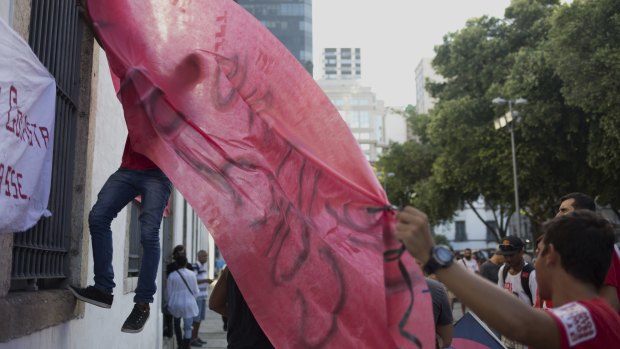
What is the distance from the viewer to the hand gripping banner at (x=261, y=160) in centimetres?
339

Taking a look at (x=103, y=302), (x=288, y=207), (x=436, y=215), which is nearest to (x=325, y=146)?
(x=288, y=207)

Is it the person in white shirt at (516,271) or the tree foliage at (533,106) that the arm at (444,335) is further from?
the tree foliage at (533,106)

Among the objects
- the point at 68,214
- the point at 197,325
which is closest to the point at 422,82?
the point at 197,325

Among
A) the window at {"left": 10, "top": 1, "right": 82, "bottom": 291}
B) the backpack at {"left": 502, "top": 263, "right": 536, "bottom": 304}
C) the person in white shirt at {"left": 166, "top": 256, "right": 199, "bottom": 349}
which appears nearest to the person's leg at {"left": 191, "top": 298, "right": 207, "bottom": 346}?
the person in white shirt at {"left": 166, "top": 256, "right": 199, "bottom": 349}

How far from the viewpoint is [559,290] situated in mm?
2607

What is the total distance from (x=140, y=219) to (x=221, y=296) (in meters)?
0.68

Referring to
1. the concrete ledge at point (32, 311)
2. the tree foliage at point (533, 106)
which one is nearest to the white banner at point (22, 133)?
the concrete ledge at point (32, 311)

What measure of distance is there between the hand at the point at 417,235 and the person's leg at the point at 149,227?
2.29m

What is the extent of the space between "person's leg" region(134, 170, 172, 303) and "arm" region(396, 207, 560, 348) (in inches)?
90.8

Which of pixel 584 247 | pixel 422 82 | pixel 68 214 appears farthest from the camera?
pixel 422 82

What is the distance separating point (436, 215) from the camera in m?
32.1

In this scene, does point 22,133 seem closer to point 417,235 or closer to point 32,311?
point 32,311

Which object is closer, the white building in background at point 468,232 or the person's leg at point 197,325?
the person's leg at point 197,325

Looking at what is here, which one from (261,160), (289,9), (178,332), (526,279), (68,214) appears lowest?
(178,332)
